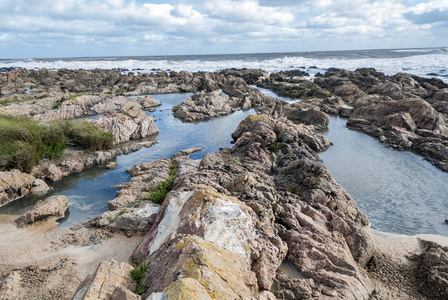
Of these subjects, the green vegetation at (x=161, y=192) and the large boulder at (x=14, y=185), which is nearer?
the green vegetation at (x=161, y=192)

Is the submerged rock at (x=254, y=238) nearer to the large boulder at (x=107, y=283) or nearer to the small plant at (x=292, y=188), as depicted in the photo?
the small plant at (x=292, y=188)

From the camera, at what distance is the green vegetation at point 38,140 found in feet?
42.5

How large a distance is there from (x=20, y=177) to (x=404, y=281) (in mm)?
14816

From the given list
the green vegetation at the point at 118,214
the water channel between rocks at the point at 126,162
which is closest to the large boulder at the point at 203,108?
the water channel between rocks at the point at 126,162

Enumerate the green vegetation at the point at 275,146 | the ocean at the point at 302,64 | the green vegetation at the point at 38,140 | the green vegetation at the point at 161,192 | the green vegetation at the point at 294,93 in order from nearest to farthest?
the green vegetation at the point at 161,192
the green vegetation at the point at 38,140
the green vegetation at the point at 275,146
the green vegetation at the point at 294,93
the ocean at the point at 302,64

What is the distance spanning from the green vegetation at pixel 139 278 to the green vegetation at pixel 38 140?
35.6 ft

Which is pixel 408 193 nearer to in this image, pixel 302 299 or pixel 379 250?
pixel 379 250

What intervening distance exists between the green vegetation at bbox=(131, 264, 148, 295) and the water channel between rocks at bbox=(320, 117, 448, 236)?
851 cm

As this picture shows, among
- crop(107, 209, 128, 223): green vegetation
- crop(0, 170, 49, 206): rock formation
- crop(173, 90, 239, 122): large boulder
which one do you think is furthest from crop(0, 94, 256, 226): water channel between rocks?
crop(107, 209, 128, 223): green vegetation

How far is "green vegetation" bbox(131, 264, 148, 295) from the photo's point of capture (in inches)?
206

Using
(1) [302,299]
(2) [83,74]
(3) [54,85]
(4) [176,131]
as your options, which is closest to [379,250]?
(1) [302,299]

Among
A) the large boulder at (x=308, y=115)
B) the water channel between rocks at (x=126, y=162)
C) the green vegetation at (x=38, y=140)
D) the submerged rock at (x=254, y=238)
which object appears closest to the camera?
the submerged rock at (x=254, y=238)

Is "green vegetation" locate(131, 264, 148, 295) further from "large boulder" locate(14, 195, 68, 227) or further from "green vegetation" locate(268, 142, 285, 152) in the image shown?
"green vegetation" locate(268, 142, 285, 152)

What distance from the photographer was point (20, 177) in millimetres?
12109
